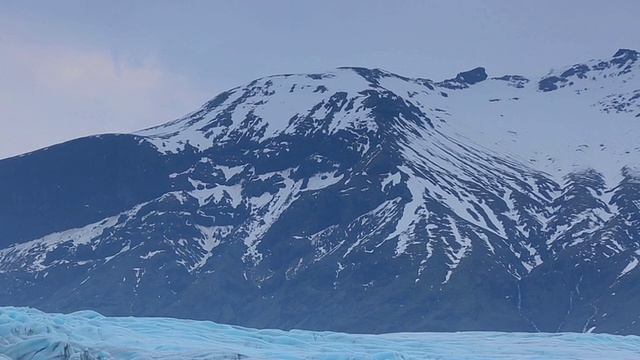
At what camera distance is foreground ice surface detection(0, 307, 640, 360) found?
5612 centimetres

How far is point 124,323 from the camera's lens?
233 ft

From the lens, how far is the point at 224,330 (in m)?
71.8

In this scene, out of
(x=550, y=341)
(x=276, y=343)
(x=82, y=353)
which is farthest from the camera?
(x=550, y=341)

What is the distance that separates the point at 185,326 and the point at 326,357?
50.9ft

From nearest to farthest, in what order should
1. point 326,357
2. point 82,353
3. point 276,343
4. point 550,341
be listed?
point 82,353 → point 326,357 → point 276,343 → point 550,341

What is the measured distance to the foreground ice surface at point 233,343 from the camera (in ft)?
184

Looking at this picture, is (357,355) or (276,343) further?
(276,343)

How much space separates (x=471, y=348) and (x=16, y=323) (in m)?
26.1

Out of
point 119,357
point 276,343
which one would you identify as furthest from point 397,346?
point 119,357

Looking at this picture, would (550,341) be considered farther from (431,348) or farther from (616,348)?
(431,348)

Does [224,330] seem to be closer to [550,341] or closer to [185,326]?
Result: [185,326]

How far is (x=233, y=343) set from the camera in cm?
6569

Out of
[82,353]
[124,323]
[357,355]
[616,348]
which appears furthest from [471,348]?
[82,353]

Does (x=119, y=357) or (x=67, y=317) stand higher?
(x=67, y=317)
